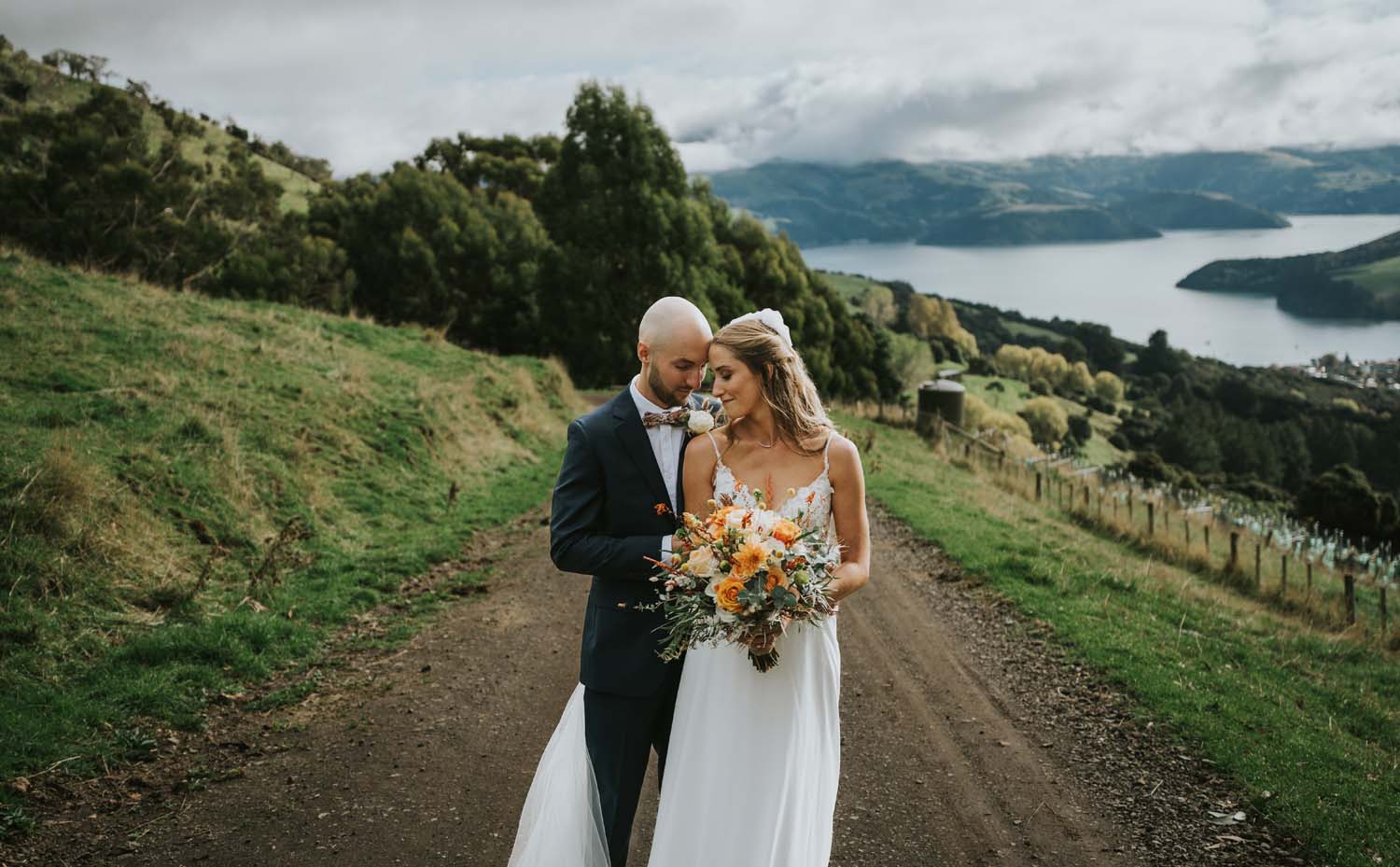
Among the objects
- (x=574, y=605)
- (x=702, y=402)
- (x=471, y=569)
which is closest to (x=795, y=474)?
(x=702, y=402)

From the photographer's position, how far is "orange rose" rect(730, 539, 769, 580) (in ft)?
9.39

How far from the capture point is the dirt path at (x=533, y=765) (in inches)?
185

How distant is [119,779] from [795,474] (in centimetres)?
466

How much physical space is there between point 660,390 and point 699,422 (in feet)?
0.75

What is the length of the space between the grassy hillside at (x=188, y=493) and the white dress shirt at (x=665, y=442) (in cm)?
423

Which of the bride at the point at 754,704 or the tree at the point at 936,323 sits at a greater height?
the tree at the point at 936,323

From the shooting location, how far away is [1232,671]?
7.62 m

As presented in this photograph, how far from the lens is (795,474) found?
3.54 metres

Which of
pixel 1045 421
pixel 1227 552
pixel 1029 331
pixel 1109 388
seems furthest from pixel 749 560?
pixel 1029 331

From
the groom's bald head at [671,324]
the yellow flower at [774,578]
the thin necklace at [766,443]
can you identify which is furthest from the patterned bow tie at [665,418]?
the yellow flower at [774,578]

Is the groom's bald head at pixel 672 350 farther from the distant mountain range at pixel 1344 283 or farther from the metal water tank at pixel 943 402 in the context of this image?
the distant mountain range at pixel 1344 283

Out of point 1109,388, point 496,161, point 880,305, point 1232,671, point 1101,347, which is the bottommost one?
point 1109,388

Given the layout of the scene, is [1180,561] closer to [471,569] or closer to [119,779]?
[471,569]

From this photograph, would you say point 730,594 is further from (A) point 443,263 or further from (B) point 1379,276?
(B) point 1379,276
